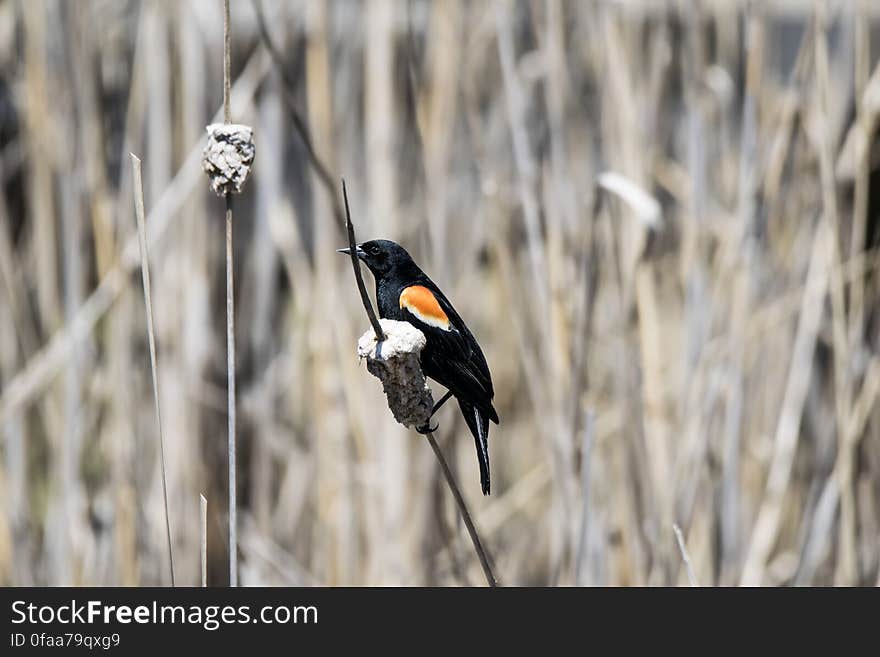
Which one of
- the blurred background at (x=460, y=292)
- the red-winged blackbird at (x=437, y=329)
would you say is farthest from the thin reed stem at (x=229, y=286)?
the blurred background at (x=460, y=292)

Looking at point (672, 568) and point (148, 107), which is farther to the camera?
point (148, 107)

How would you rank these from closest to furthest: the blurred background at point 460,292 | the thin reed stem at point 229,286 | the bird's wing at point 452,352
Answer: the thin reed stem at point 229,286, the bird's wing at point 452,352, the blurred background at point 460,292

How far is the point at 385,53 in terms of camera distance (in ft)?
4.32

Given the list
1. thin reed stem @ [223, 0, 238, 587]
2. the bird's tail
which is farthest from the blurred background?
thin reed stem @ [223, 0, 238, 587]

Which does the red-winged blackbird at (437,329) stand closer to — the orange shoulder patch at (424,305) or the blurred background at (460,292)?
the orange shoulder patch at (424,305)

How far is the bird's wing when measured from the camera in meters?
0.67

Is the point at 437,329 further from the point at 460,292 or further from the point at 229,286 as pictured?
the point at 460,292

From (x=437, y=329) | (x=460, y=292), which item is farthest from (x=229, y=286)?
(x=460, y=292)

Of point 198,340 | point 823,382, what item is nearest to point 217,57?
point 198,340

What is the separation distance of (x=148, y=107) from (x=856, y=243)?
0.96 meters

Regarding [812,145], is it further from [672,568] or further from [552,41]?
[672,568]

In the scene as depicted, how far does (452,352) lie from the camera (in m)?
0.69

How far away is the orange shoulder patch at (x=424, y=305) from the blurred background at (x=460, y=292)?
1.01ft

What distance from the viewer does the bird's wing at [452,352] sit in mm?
667
